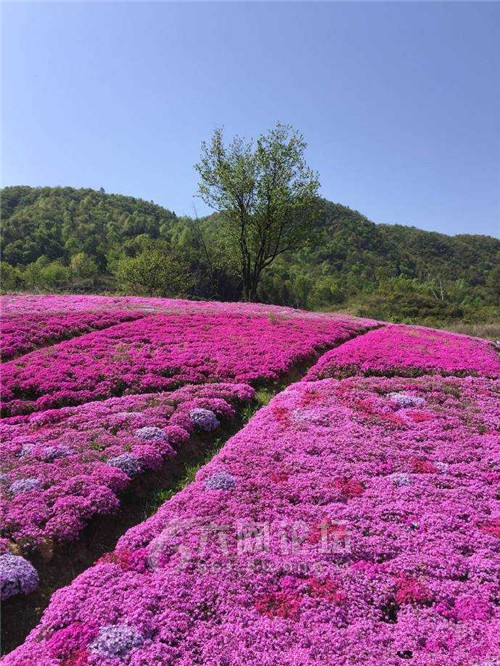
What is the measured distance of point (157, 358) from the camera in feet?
60.2

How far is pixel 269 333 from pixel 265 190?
25.2 metres

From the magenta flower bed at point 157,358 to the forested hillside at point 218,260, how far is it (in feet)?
82.9

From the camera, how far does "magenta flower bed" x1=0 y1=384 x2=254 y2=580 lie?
28.0 feet

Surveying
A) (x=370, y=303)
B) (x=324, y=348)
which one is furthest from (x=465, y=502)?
(x=370, y=303)

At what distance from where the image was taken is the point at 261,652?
19.0 feet

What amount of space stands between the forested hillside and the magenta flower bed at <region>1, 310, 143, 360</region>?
22.9 meters

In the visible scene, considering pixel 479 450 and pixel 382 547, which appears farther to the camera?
pixel 479 450

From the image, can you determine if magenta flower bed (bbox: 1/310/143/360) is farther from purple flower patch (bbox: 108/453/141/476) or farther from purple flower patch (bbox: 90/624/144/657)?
purple flower patch (bbox: 90/624/144/657)

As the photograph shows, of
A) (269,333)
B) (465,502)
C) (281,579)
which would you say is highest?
(269,333)

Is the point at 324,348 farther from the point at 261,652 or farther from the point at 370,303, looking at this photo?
the point at 370,303

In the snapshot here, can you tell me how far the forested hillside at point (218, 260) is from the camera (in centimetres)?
5831

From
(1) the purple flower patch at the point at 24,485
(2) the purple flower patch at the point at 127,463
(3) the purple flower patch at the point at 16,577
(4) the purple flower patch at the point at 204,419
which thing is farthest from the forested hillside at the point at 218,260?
(3) the purple flower patch at the point at 16,577

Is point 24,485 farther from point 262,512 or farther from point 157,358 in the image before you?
point 157,358

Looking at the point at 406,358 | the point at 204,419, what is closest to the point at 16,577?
the point at 204,419
